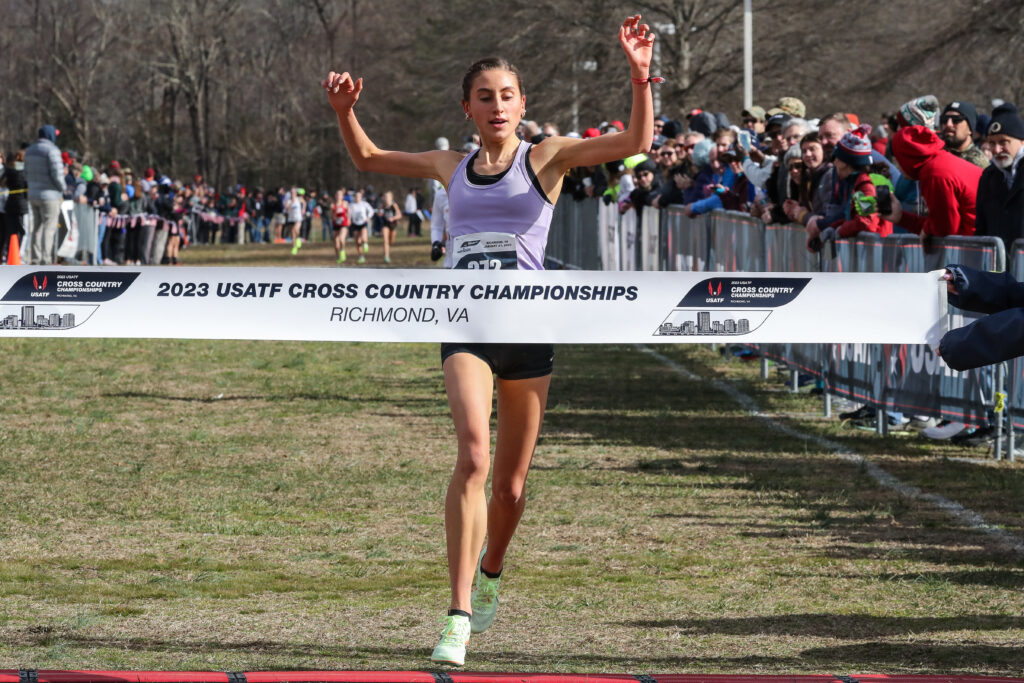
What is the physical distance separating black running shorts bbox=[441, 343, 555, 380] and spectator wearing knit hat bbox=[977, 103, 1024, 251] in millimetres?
4669

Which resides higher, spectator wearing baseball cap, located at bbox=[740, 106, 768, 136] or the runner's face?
spectator wearing baseball cap, located at bbox=[740, 106, 768, 136]

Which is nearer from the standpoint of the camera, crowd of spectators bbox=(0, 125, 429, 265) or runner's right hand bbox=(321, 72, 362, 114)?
runner's right hand bbox=(321, 72, 362, 114)

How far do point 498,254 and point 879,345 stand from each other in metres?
6.35

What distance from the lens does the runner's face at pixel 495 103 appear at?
237 inches

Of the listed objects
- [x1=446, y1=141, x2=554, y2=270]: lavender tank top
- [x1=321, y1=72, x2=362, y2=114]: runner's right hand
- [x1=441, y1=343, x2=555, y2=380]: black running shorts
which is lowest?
[x1=441, y1=343, x2=555, y2=380]: black running shorts

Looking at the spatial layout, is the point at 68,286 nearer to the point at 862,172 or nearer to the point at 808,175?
the point at 862,172

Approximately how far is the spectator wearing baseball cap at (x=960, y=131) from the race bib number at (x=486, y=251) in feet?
19.8

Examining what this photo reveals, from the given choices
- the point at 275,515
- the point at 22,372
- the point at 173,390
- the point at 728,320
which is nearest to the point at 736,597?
the point at 728,320

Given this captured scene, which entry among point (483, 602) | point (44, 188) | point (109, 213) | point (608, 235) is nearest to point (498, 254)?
point (483, 602)

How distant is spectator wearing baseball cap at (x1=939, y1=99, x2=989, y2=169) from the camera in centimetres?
1142

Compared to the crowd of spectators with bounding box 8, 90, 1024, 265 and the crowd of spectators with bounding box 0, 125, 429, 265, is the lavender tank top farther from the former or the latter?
the crowd of spectators with bounding box 0, 125, 429, 265

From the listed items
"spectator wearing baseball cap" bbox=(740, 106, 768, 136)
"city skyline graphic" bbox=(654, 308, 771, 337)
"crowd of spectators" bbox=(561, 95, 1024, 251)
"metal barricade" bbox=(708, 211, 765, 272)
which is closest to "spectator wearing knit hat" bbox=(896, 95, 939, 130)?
"crowd of spectators" bbox=(561, 95, 1024, 251)

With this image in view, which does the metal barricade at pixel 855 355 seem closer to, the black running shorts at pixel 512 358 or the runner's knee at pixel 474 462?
the black running shorts at pixel 512 358

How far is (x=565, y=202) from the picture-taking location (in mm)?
28969
